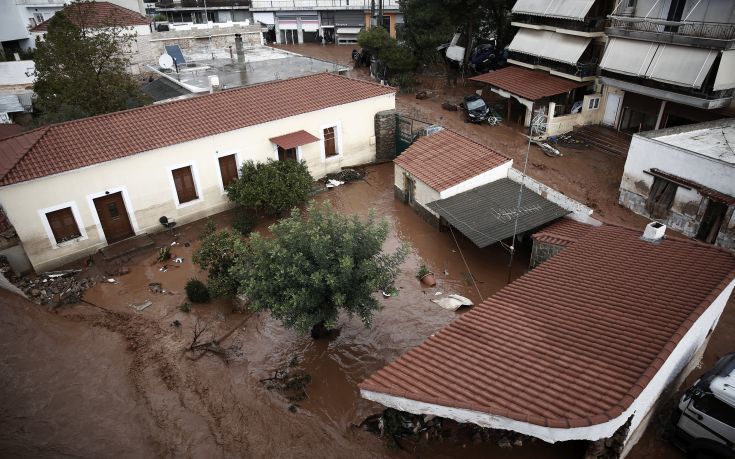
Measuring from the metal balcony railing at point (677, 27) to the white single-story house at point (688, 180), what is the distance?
3.74 m

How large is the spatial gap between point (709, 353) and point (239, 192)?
17075mm

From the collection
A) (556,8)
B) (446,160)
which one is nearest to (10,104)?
(446,160)

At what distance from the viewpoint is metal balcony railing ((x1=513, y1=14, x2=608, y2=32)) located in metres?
25.1

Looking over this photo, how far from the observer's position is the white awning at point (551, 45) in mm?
25891

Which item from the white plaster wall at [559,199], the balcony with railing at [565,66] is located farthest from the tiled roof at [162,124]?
the balcony with railing at [565,66]

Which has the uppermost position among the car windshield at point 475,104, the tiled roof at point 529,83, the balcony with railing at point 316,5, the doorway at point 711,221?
the balcony with railing at point 316,5

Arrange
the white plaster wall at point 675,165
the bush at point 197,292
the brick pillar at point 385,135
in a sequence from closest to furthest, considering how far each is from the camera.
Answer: the bush at point 197,292, the white plaster wall at point 675,165, the brick pillar at point 385,135

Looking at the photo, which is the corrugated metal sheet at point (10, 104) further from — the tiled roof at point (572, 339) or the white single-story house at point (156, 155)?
the tiled roof at point (572, 339)

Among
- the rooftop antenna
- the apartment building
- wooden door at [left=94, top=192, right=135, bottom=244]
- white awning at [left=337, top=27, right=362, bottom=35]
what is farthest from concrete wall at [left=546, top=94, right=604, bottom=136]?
white awning at [left=337, top=27, right=362, bottom=35]

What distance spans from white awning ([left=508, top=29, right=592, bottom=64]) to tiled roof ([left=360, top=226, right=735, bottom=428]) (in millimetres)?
17615

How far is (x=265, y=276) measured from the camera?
→ 1142 cm

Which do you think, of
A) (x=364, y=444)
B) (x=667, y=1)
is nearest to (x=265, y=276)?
(x=364, y=444)

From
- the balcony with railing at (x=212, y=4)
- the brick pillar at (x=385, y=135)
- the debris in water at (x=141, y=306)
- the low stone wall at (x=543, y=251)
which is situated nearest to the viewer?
the low stone wall at (x=543, y=251)

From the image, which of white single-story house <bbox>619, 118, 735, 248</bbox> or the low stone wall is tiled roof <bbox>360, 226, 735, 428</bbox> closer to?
the low stone wall
